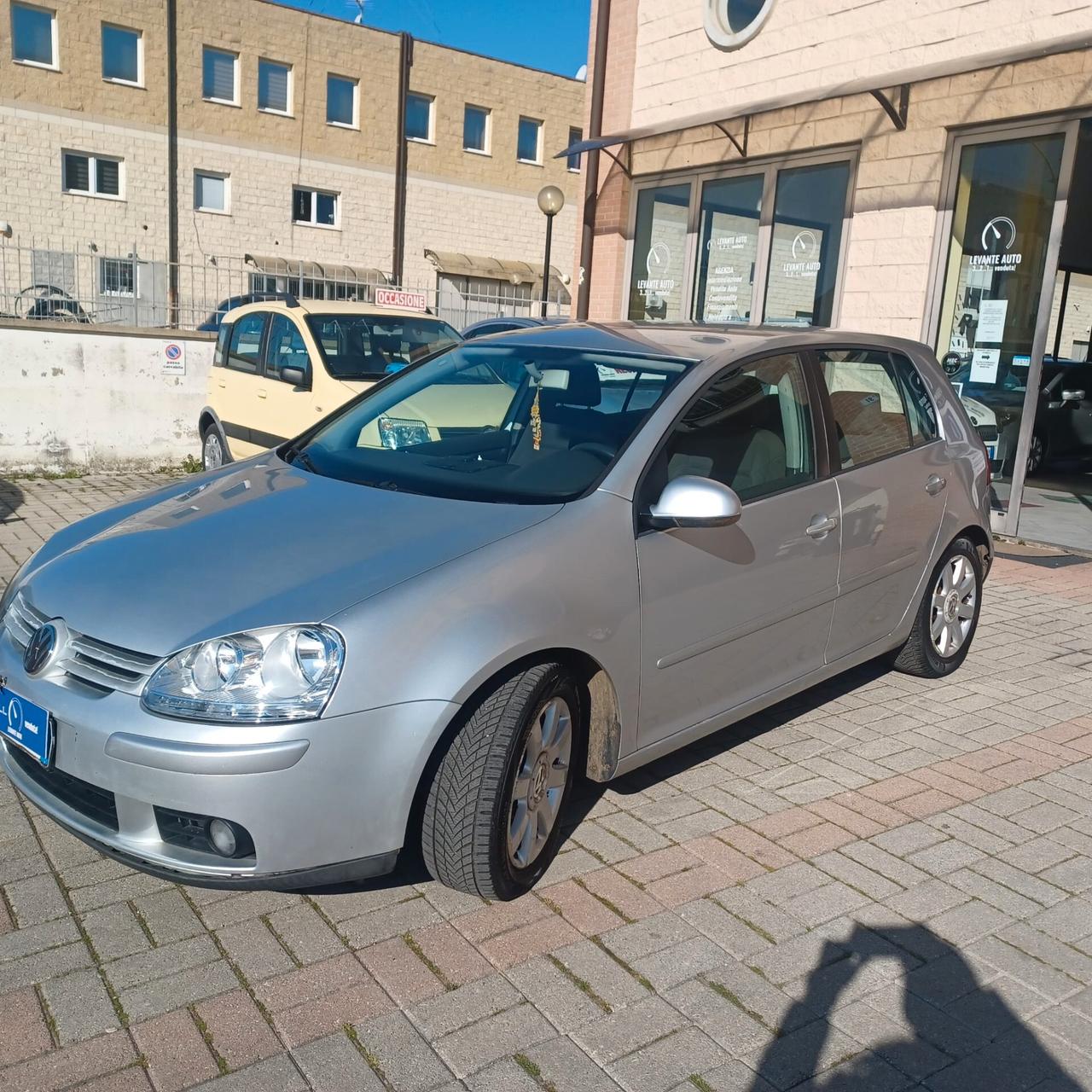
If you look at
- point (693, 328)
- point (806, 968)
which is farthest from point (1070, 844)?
point (693, 328)

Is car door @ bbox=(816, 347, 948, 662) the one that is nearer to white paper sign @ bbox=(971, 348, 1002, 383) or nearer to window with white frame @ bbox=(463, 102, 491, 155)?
white paper sign @ bbox=(971, 348, 1002, 383)

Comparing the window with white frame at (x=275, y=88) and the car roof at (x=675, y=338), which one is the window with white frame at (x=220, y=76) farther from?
the car roof at (x=675, y=338)

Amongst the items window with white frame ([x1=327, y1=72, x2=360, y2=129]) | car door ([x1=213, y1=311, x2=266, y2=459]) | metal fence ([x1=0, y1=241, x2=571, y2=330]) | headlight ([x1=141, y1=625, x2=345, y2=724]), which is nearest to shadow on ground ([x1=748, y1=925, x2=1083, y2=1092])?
headlight ([x1=141, y1=625, x2=345, y2=724])

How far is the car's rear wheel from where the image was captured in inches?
359

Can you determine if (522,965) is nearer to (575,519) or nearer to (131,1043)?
(131,1043)

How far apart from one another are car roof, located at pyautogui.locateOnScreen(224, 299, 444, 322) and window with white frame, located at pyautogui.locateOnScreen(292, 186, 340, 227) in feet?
76.6

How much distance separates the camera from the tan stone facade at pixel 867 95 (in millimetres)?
8070

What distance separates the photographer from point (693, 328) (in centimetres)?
438

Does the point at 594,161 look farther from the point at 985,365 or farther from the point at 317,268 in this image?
the point at 317,268

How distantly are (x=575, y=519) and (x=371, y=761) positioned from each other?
95 cm

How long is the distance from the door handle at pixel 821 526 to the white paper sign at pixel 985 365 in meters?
5.69

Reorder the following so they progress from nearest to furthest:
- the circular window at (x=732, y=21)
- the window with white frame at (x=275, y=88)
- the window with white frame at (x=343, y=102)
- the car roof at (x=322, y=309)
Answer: the car roof at (x=322, y=309) < the circular window at (x=732, y=21) < the window with white frame at (x=275, y=88) < the window with white frame at (x=343, y=102)

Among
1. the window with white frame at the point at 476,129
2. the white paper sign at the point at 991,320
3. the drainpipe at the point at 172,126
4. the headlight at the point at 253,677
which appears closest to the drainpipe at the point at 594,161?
the white paper sign at the point at 991,320

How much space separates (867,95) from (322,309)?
16.5ft
